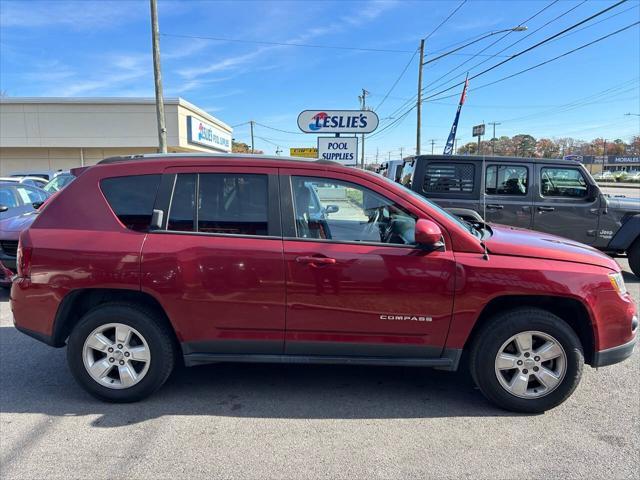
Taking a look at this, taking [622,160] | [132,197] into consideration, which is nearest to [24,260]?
[132,197]

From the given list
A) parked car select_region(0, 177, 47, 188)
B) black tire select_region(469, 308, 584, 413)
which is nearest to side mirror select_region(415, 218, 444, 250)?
black tire select_region(469, 308, 584, 413)

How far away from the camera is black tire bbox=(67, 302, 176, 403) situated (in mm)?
3207

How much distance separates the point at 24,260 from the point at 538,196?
23.4ft

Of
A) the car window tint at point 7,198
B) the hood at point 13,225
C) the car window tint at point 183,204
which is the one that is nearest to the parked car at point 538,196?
the car window tint at point 183,204

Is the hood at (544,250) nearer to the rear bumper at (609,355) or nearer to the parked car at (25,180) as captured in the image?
the rear bumper at (609,355)

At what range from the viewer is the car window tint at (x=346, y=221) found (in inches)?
127

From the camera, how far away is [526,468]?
2588 mm

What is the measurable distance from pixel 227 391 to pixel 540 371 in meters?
2.42

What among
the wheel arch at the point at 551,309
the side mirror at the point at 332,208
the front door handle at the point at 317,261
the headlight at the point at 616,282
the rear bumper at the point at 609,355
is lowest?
the rear bumper at the point at 609,355

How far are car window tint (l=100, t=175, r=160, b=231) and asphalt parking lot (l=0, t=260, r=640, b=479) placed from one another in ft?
4.65

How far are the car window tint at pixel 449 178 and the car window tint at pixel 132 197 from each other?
4.96 m

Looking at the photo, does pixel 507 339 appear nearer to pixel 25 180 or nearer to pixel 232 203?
pixel 232 203

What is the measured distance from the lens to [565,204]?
717 centimetres

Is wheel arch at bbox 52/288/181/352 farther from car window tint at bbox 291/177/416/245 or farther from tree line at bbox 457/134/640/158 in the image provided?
tree line at bbox 457/134/640/158
